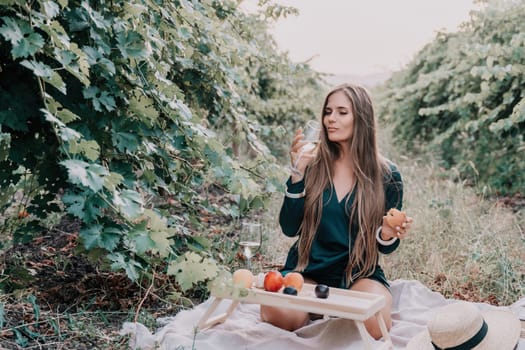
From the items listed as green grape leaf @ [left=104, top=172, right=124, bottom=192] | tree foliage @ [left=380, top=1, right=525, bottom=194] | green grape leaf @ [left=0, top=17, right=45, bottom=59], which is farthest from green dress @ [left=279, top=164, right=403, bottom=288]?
tree foliage @ [left=380, top=1, right=525, bottom=194]

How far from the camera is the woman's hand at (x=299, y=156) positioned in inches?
124

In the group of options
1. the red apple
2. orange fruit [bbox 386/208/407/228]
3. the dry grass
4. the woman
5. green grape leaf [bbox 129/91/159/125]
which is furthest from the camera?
the dry grass

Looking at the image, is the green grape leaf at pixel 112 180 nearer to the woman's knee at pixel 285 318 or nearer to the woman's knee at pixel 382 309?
the woman's knee at pixel 285 318

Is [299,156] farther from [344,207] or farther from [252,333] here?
[252,333]

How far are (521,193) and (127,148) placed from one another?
16.5 feet

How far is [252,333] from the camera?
10.6ft

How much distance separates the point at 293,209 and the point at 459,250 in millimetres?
1875

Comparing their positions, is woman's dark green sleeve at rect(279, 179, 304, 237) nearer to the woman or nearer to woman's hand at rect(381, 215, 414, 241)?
the woman

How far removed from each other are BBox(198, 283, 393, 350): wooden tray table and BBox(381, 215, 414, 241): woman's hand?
1.21 feet

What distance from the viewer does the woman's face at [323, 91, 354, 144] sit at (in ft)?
11.1

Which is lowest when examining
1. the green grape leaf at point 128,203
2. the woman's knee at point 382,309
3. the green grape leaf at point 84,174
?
the woman's knee at point 382,309

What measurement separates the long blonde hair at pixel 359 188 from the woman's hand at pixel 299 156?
2.7 inches

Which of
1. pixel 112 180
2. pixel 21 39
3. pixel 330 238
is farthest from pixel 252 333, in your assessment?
pixel 21 39

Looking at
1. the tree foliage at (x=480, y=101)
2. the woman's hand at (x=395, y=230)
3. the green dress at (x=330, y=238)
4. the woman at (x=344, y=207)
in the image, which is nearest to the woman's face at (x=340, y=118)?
the woman at (x=344, y=207)
